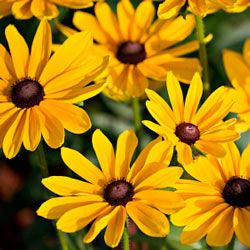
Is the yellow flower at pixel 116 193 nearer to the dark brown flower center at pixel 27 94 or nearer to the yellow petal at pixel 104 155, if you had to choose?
the yellow petal at pixel 104 155

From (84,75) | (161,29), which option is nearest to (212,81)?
(161,29)

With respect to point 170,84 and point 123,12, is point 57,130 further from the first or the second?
point 123,12

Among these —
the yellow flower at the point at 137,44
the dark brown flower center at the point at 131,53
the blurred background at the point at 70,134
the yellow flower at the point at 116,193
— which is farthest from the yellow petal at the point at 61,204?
the blurred background at the point at 70,134

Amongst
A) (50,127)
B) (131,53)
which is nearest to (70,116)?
(50,127)

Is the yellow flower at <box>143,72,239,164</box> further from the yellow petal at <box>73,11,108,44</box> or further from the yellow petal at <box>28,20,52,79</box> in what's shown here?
the yellow petal at <box>73,11,108,44</box>

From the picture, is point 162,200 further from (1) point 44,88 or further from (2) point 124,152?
(1) point 44,88

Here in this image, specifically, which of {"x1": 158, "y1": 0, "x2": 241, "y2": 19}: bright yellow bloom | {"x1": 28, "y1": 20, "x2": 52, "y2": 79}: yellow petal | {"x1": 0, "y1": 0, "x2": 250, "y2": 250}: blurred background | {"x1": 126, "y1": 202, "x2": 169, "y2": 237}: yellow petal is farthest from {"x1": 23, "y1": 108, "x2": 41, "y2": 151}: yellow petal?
{"x1": 0, "y1": 0, "x2": 250, "y2": 250}: blurred background
